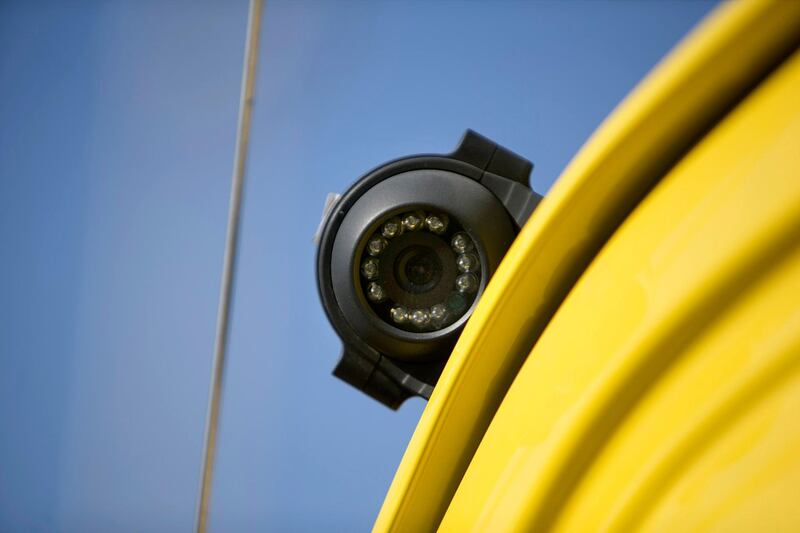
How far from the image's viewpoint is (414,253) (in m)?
0.58

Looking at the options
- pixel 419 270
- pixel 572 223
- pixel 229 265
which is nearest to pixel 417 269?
pixel 419 270

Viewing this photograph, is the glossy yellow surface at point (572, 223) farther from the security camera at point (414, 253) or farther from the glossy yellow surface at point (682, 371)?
the security camera at point (414, 253)

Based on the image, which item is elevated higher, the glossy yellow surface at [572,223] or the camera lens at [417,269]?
the camera lens at [417,269]

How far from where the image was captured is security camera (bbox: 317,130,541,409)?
533 mm

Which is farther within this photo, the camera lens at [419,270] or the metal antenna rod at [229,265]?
the metal antenna rod at [229,265]

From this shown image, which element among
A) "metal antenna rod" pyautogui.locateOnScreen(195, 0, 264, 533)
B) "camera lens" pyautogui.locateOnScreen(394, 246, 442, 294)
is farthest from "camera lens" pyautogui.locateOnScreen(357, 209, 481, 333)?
"metal antenna rod" pyautogui.locateOnScreen(195, 0, 264, 533)

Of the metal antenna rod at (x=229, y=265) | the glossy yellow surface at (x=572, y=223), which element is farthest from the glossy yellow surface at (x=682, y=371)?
the metal antenna rod at (x=229, y=265)

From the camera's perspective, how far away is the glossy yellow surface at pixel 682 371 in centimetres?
26

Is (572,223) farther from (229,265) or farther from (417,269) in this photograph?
(229,265)

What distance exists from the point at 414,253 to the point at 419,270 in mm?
21

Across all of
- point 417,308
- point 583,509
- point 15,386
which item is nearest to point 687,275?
point 583,509

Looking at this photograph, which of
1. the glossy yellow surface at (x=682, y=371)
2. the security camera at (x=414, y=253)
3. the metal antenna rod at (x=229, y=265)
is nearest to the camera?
the glossy yellow surface at (x=682, y=371)

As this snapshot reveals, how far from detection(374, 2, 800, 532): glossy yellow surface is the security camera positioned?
0.19m

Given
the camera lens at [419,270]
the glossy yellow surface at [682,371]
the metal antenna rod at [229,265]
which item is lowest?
the glossy yellow surface at [682,371]
